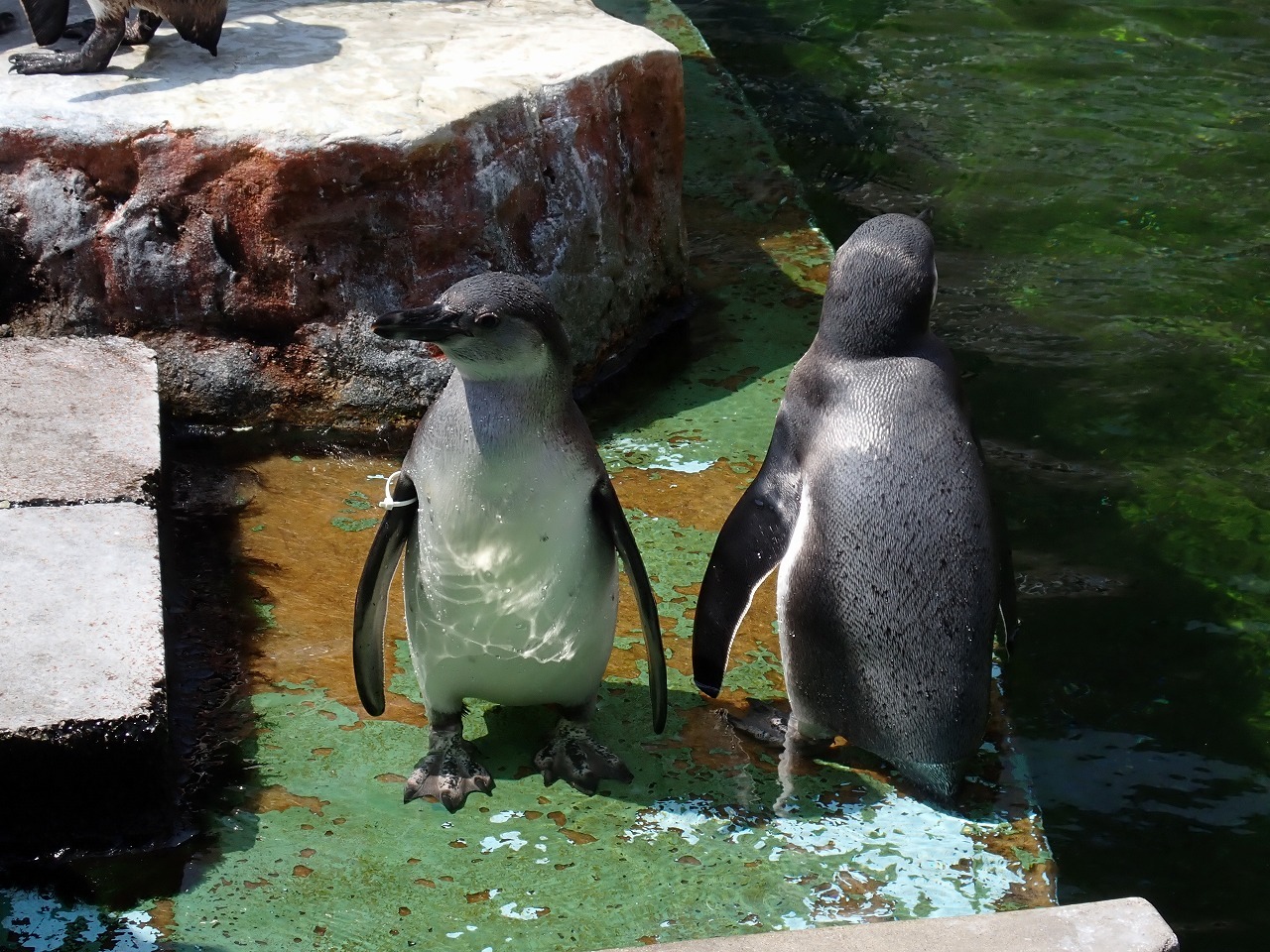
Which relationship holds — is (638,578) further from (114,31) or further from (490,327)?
(114,31)

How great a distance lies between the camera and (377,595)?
2936mm

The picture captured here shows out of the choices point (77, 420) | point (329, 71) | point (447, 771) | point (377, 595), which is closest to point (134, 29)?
point (329, 71)

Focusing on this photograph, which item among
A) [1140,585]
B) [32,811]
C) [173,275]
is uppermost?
[173,275]

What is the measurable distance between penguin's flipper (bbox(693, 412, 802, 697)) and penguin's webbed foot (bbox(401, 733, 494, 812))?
21.5 inches

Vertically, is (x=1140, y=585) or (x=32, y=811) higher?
(x=32, y=811)

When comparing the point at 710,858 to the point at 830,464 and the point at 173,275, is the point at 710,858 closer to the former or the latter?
the point at 830,464

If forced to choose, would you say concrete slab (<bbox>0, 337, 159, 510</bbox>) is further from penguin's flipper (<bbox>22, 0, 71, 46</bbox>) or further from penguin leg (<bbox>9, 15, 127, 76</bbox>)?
penguin's flipper (<bbox>22, 0, 71, 46</bbox>)

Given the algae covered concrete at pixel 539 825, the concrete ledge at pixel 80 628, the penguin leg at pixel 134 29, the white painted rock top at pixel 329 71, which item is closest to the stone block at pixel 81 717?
the concrete ledge at pixel 80 628

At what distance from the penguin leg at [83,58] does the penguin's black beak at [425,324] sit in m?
2.40

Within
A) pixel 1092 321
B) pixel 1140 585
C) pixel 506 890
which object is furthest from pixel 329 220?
pixel 1092 321

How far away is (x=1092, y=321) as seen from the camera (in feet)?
19.5

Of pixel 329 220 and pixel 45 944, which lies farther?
pixel 329 220

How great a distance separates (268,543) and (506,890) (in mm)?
1497

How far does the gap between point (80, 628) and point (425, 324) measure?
943mm
